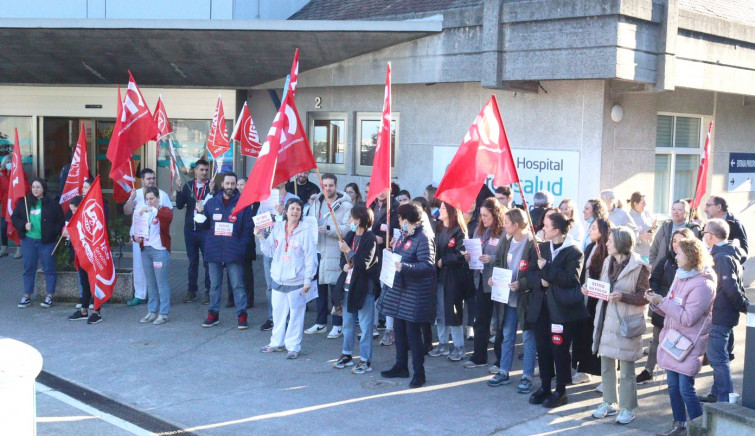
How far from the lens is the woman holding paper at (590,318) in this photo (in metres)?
7.91

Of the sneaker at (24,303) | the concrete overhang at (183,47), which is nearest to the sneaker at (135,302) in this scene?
the sneaker at (24,303)

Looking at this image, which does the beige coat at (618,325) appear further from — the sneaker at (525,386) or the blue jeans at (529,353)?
the sneaker at (525,386)

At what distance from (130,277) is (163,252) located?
130 cm

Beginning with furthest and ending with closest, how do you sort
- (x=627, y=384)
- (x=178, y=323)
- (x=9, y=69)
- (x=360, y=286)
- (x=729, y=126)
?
(x=9, y=69), (x=729, y=126), (x=178, y=323), (x=360, y=286), (x=627, y=384)

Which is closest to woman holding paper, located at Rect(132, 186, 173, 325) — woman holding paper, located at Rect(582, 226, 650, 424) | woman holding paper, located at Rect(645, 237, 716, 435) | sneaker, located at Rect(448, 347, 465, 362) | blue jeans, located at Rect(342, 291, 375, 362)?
blue jeans, located at Rect(342, 291, 375, 362)

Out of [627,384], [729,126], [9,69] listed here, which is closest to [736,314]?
[627,384]

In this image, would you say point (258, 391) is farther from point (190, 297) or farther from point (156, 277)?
point (190, 297)

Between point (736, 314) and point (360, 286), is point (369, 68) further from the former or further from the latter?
point (736, 314)

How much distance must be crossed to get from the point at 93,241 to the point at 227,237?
177 cm

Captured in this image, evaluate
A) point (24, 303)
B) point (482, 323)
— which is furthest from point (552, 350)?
point (24, 303)

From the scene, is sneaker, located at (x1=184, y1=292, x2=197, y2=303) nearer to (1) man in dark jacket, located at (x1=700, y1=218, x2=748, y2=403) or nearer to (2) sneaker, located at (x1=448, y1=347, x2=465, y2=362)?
(2) sneaker, located at (x1=448, y1=347, x2=465, y2=362)

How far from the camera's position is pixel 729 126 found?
562 inches

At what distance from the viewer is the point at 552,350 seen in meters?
7.89

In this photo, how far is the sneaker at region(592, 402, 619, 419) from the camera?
7496 millimetres
